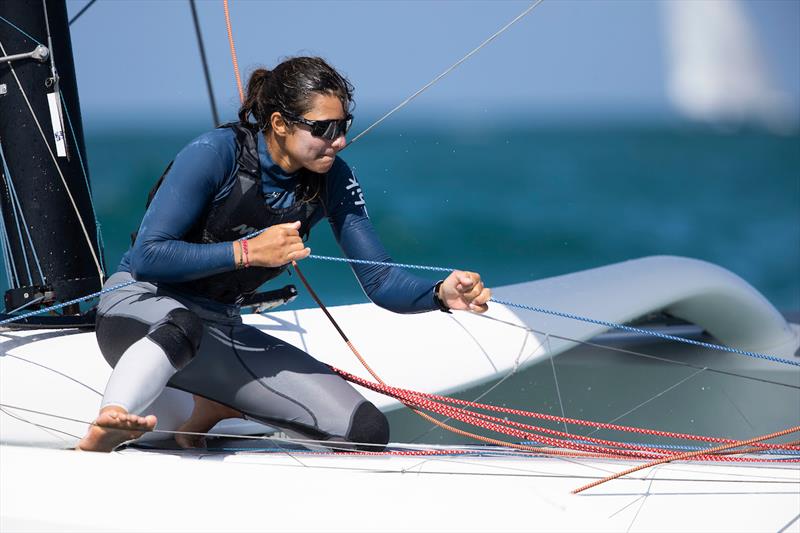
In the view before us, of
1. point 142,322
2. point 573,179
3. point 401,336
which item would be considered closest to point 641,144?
point 573,179

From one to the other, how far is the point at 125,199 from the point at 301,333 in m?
6.80

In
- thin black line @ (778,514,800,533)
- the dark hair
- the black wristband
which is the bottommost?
thin black line @ (778,514,800,533)

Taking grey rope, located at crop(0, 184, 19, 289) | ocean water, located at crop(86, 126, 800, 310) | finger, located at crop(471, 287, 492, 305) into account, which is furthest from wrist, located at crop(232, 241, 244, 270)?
ocean water, located at crop(86, 126, 800, 310)

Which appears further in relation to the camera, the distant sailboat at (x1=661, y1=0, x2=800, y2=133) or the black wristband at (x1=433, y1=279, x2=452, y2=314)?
the distant sailboat at (x1=661, y1=0, x2=800, y2=133)

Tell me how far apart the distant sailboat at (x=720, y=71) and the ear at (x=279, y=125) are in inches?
152

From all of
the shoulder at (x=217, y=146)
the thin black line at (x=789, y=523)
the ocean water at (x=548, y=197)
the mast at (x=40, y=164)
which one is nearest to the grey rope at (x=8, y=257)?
the mast at (x=40, y=164)

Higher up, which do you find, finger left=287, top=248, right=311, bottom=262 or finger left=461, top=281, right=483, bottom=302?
finger left=287, top=248, right=311, bottom=262

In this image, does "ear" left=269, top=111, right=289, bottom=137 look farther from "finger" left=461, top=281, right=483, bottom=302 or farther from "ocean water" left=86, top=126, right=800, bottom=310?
"ocean water" left=86, top=126, right=800, bottom=310

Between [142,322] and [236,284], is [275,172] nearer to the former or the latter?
[236,284]

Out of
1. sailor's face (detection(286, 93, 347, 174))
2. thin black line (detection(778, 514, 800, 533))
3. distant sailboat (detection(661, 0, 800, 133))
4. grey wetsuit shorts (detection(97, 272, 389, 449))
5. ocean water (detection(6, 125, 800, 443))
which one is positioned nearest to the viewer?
thin black line (detection(778, 514, 800, 533))

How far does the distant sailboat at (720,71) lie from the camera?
5984mm

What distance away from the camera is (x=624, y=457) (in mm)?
1493

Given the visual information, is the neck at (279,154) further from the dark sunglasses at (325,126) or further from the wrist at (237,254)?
the wrist at (237,254)

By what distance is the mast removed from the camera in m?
2.09
